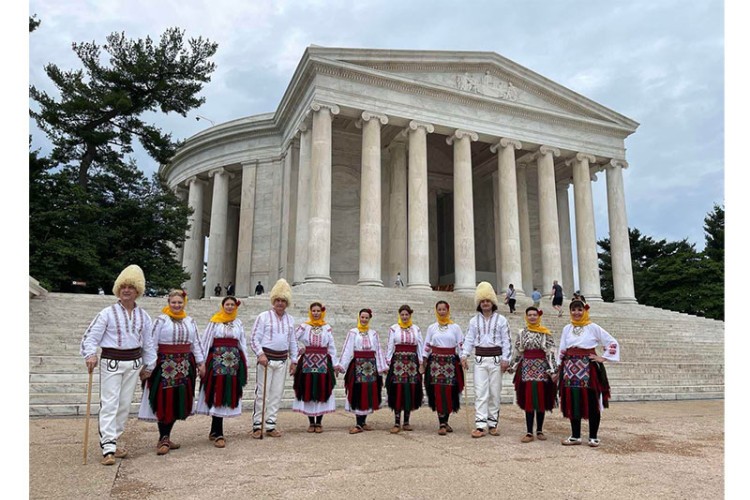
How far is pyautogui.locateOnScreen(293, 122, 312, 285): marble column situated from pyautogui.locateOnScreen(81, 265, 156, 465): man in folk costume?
2183cm

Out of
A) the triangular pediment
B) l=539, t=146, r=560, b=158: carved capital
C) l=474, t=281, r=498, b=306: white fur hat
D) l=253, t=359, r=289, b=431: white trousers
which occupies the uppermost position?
the triangular pediment

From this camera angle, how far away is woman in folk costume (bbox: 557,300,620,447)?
8049 millimetres

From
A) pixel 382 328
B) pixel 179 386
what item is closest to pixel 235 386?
pixel 179 386

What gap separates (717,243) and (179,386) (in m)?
54.7

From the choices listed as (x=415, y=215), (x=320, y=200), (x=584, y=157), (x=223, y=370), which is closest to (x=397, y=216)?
(x=415, y=215)

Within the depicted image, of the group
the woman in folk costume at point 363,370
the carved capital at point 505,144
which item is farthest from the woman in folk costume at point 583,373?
the carved capital at point 505,144

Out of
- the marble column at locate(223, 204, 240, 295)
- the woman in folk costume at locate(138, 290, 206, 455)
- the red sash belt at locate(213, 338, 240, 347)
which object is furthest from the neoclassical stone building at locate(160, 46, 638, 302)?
the woman in folk costume at locate(138, 290, 206, 455)

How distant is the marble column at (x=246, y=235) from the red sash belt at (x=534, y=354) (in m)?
28.3

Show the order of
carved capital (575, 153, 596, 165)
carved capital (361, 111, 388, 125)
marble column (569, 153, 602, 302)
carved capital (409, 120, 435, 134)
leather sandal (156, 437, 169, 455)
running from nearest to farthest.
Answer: leather sandal (156, 437, 169, 455) → carved capital (361, 111, 388, 125) → carved capital (409, 120, 435, 134) → marble column (569, 153, 602, 302) → carved capital (575, 153, 596, 165)

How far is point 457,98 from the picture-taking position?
105 ft

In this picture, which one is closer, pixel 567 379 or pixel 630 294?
pixel 567 379

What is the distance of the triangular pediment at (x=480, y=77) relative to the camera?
29.9 meters

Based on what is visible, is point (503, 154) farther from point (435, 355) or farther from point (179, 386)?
point (179, 386)

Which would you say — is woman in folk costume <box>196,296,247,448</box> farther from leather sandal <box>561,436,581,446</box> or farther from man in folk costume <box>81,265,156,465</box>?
leather sandal <box>561,436,581,446</box>
